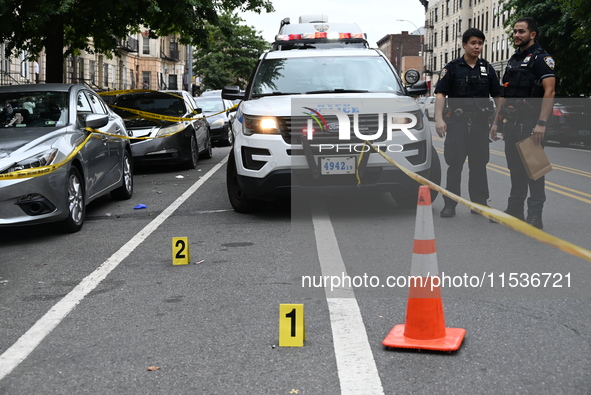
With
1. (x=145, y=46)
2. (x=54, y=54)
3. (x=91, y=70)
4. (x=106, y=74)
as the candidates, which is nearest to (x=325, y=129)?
(x=54, y=54)

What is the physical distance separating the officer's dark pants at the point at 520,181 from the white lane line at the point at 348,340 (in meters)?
2.59

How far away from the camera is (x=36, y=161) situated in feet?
26.3

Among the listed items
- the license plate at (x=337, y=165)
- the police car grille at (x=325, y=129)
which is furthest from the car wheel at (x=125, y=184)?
the license plate at (x=337, y=165)

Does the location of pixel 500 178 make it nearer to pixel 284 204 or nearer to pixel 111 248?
pixel 284 204

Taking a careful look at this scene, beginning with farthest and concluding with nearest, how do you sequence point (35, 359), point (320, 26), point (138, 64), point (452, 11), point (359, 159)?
1. point (452, 11)
2. point (138, 64)
3. point (320, 26)
4. point (359, 159)
5. point (35, 359)

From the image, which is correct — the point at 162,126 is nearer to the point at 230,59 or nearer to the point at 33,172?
the point at 33,172

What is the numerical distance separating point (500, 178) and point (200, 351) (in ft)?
34.5

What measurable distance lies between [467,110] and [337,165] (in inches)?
59.6

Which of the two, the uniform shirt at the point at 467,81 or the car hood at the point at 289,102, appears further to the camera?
the car hood at the point at 289,102

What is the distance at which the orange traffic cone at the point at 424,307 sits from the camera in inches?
174

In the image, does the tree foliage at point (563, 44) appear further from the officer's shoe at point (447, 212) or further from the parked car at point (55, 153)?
the parked car at point (55, 153)

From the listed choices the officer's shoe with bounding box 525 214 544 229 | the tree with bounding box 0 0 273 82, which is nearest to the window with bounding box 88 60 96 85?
the tree with bounding box 0 0 273 82

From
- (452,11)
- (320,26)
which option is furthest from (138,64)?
(320,26)

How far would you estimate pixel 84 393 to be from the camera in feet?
12.7
